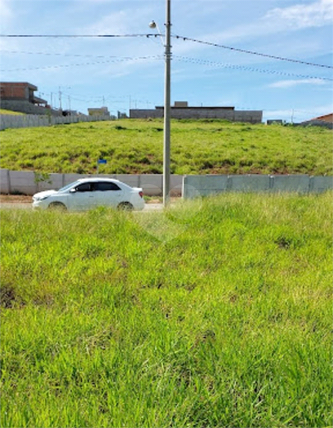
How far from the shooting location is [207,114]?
68.6 meters

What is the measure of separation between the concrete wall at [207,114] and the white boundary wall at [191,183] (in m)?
50.4

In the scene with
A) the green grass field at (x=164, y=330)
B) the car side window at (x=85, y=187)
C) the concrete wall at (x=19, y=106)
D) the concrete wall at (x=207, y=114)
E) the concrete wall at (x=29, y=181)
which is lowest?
the concrete wall at (x=29, y=181)

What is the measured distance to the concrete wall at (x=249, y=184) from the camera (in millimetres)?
17250

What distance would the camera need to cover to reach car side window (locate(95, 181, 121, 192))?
1301cm

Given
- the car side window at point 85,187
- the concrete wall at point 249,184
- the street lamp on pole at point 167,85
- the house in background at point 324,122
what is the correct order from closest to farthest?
the street lamp on pole at point 167,85 < the car side window at point 85,187 < the concrete wall at point 249,184 < the house in background at point 324,122

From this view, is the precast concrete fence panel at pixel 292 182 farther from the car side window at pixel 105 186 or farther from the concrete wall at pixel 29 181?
the car side window at pixel 105 186

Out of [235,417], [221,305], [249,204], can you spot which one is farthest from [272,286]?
[249,204]

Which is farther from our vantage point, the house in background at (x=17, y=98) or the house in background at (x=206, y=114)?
the house in background at (x=17, y=98)

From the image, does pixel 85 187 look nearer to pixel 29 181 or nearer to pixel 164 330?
pixel 29 181

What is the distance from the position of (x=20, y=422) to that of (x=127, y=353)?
896mm

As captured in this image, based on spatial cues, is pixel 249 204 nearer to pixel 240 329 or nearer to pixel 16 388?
pixel 240 329

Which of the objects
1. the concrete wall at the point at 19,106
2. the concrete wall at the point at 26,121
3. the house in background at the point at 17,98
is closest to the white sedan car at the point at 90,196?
the concrete wall at the point at 26,121

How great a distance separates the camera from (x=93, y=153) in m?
24.9

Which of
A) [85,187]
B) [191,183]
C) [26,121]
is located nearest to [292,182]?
[191,183]
